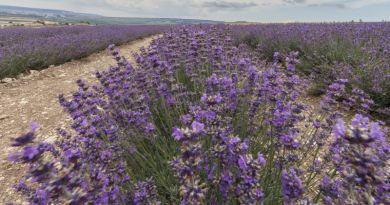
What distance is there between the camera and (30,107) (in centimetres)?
500

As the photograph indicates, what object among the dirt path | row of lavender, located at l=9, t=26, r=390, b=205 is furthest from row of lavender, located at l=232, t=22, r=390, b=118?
the dirt path

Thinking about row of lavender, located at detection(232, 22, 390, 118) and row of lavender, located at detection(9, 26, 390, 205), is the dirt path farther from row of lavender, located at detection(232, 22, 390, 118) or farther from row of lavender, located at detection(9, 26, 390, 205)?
row of lavender, located at detection(232, 22, 390, 118)

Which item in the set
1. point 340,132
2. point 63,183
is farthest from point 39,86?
point 340,132

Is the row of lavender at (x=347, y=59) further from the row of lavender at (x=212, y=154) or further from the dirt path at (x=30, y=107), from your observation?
the dirt path at (x=30, y=107)

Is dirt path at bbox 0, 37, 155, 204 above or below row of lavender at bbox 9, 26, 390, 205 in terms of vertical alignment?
below

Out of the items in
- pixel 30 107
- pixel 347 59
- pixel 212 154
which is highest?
pixel 212 154

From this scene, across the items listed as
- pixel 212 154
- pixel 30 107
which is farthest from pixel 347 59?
pixel 30 107

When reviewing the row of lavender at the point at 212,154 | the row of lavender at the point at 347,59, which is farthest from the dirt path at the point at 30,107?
the row of lavender at the point at 347,59

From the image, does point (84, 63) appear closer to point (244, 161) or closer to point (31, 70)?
point (31, 70)

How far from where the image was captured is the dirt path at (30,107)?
3.16 meters

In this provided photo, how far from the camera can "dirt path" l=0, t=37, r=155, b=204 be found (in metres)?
3.16

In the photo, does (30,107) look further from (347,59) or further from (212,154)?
(347,59)

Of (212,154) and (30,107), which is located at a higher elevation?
(212,154)

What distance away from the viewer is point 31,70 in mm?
7562
